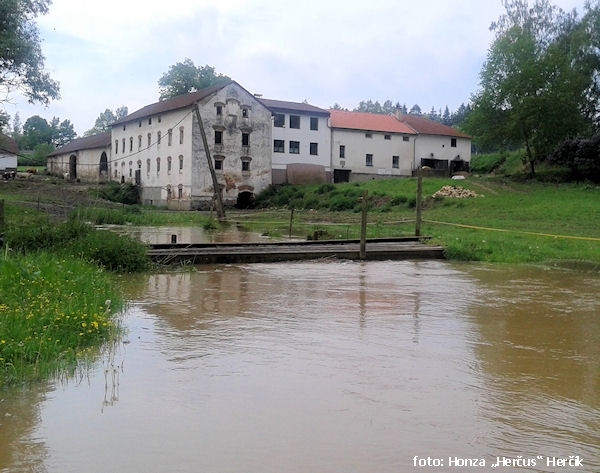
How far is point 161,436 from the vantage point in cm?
A: 512

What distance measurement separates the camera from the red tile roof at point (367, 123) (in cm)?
6369

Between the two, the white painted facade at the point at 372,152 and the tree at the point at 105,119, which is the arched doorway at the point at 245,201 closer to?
the white painted facade at the point at 372,152

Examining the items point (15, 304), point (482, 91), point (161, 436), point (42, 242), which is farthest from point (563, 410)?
point (482, 91)

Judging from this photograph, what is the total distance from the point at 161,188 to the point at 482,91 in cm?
2865

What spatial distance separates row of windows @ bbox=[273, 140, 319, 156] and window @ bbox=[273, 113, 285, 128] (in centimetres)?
150

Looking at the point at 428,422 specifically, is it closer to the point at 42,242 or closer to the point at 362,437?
the point at 362,437

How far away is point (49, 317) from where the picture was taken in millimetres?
7812

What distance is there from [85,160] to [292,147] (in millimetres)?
27300

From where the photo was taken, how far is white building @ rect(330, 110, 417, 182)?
206 ft

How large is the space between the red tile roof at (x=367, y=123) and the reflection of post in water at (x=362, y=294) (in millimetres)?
47463

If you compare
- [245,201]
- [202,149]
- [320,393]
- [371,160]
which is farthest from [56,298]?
[371,160]

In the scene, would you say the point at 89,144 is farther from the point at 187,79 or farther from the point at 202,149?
the point at 202,149

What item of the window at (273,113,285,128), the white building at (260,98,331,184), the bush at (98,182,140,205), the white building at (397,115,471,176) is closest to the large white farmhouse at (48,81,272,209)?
the bush at (98,182,140,205)

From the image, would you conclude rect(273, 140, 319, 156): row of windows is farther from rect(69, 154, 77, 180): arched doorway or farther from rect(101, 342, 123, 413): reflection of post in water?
rect(101, 342, 123, 413): reflection of post in water
